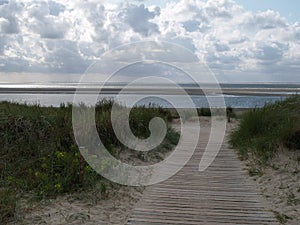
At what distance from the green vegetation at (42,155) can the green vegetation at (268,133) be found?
6.56 ft

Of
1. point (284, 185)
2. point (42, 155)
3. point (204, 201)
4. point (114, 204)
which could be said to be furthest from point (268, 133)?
point (42, 155)

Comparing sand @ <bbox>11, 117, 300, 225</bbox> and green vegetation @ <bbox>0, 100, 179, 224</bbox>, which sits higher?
green vegetation @ <bbox>0, 100, 179, 224</bbox>

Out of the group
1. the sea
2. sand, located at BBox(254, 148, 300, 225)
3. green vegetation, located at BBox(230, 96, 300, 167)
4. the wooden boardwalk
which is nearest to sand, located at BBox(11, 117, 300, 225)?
sand, located at BBox(254, 148, 300, 225)

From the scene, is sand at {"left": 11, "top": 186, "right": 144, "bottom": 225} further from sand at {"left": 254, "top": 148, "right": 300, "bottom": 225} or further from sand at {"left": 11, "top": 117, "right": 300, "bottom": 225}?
sand at {"left": 254, "top": 148, "right": 300, "bottom": 225}

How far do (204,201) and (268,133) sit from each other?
13.2 feet

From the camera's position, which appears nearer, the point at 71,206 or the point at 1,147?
the point at 71,206

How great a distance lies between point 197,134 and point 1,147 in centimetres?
664

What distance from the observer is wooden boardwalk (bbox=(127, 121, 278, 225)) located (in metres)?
4.87

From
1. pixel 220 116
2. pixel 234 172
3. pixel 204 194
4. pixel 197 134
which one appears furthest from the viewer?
pixel 220 116

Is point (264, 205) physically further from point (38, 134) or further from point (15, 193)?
point (38, 134)

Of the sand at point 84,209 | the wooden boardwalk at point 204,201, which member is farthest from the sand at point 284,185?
the sand at point 84,209

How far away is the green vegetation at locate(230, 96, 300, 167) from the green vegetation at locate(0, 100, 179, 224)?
6.56ft

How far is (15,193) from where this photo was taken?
234 inches

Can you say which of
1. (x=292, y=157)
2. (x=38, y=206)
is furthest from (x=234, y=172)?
(x=38, y=206)
